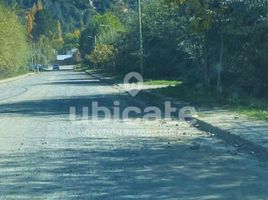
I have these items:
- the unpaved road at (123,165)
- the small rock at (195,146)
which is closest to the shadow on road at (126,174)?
the unpaved road at (123,165)

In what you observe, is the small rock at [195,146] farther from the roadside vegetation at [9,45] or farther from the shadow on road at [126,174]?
the roadside vegetation at [9,45]

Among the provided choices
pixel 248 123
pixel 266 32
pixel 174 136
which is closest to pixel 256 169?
pixel 174 136

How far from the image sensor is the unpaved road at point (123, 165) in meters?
9.31

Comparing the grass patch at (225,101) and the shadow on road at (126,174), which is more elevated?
the grass patch at (225,101)

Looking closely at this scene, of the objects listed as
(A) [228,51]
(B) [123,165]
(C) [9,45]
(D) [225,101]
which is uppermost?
(C) [9,45]

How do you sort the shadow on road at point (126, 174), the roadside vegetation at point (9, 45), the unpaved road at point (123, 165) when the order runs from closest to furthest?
1. the shadow on road at point (126, 174)
2. the unpaved road at point (123, 165)
3. the roadside vegetation at point (9, 45)

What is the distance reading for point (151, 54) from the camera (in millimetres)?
52406

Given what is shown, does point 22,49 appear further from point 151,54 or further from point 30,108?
point 30,108

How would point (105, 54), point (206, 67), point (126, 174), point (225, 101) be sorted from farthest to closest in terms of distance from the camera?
1. point (105, 54)
2. point (206, 67)
3. point (225, 101)
4. point (126, 174)

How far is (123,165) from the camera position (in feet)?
38.2

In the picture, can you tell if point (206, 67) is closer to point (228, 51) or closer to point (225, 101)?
point (228, 51)

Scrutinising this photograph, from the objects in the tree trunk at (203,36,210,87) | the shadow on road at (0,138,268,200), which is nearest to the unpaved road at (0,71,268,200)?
the shadow on road at (0,138,268,200)

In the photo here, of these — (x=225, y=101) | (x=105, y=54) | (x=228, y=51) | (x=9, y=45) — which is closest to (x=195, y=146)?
(x=225, y=101)

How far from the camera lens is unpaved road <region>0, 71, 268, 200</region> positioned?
9.31m
